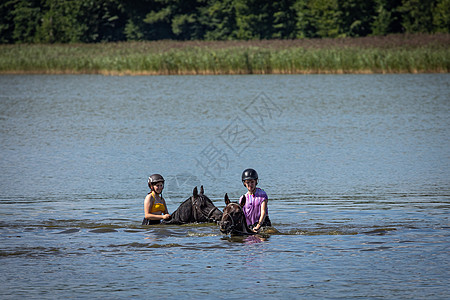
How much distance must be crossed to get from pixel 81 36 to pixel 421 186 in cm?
6622

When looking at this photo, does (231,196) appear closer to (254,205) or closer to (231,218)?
(254,205)

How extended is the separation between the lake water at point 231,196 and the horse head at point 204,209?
0.68 ft

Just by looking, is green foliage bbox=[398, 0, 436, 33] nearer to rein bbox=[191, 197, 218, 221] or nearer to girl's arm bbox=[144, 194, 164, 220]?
rein bbox=[191, 197, 218, 221]

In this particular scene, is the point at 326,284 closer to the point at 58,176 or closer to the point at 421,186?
the point at 421,186

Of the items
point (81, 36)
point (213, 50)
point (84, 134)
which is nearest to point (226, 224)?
point (84, 134)

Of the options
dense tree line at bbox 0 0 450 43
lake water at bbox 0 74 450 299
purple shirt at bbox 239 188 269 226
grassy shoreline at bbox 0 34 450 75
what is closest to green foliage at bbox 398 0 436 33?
dense tree line at bbox 0 0 450 43

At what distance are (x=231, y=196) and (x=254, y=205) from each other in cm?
309

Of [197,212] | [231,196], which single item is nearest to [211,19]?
[231,196]

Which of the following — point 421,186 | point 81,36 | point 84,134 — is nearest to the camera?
point 421,186

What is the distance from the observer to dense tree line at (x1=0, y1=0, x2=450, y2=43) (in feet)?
233

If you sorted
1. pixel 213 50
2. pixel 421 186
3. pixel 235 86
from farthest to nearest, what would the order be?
pixel 213 50 < pixel 235 86 < pixel 421 186

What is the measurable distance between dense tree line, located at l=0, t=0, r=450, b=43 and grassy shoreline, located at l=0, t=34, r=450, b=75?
16409mm

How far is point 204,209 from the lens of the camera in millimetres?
11547

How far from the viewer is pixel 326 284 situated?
27.7ft
